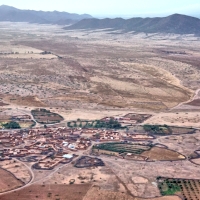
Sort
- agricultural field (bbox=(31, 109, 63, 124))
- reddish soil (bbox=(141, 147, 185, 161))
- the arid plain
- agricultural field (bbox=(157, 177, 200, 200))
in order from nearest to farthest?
agricultural field (bbox=(157, 177, 200, 200)) < the arid plain < reddish soil (bbox=(141, 147, 185, 161)) < agricultural field (bbox=(31, 109, 63, 124))

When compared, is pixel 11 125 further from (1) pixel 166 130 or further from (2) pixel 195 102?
(2) pixel 195 102

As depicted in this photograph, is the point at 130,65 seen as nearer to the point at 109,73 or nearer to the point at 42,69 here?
the point at 109,73

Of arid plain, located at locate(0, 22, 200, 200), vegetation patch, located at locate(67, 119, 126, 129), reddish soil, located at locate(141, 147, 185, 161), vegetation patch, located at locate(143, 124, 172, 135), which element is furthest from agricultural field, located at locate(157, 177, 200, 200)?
vegetation patch, located at locate(67, 119, 126, 129)

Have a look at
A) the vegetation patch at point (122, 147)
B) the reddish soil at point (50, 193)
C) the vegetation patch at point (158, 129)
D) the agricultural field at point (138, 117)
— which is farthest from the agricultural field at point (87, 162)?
the agricultural field at point (138, 117)

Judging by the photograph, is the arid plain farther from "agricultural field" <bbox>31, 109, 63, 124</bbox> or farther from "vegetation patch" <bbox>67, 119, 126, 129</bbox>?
"vegetation patch" <bbox>67, 119, 126, 129</bbox>

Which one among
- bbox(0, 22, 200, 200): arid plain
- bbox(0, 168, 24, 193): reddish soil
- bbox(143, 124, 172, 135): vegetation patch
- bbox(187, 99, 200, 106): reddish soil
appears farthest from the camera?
bbox(187, 99, 200, 106): reddish soil

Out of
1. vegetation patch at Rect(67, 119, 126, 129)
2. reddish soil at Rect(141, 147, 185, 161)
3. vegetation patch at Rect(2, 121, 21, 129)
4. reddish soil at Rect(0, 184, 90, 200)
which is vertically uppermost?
vegetation patch at Rect(67, 119, 126, 129)
